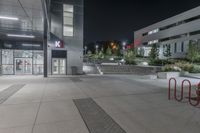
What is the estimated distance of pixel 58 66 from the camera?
2142 cm

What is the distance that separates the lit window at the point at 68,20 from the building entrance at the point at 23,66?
603cm

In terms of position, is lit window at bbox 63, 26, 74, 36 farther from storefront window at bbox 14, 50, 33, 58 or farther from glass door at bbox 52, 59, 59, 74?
storefront window at bbox 14, 50, 33, 58

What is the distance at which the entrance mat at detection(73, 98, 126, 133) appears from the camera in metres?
4.49

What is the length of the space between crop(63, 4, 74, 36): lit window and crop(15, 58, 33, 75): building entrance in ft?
19.8

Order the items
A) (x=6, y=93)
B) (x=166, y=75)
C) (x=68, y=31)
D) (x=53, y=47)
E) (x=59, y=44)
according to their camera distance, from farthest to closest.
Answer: (x=68, y=31)
(x=53, y=47)
(x=59, y=44)
(x=166, y=75)
(x=6, y=93)

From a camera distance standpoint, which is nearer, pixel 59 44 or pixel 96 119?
pixel 96 119

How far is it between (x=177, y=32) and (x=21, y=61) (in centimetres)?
4585

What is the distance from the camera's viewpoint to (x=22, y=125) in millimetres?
4727

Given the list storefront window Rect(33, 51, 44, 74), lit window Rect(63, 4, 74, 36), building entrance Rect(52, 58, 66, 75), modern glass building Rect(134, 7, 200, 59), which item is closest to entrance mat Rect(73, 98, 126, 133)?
building entrance Rect(52, 58, 66, 75)

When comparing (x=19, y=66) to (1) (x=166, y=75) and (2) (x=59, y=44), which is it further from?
(1) (x=166, y=75)

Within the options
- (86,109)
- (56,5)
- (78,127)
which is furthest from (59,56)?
(78,127)

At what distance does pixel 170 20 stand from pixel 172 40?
689cm

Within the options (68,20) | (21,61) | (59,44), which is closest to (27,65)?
(21,61)

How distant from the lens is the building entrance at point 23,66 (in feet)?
70.0
